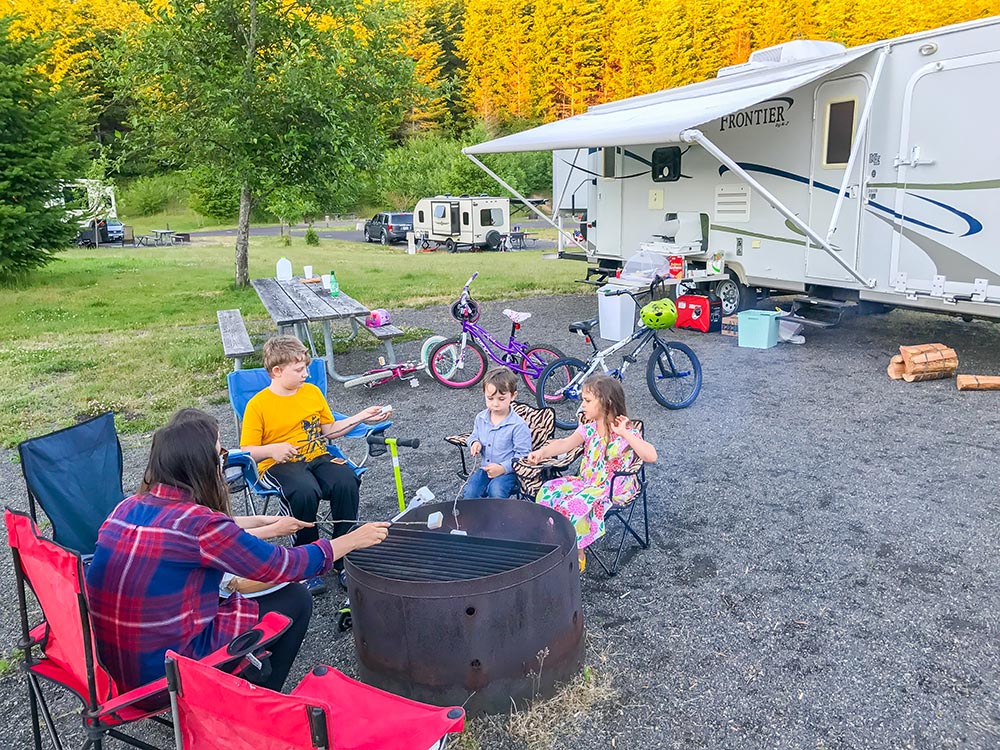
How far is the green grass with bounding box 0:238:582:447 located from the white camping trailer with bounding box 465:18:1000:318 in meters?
3.30

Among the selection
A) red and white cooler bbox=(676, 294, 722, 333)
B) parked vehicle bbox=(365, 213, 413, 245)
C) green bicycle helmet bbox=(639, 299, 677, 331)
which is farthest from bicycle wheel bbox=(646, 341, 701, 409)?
parked vehicle bbox=(365, 213, 413, 245)

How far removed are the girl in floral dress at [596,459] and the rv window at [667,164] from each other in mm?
6529

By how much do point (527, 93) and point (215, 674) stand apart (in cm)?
5015

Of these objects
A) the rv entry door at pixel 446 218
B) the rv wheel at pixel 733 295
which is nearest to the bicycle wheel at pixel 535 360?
the rv wheel at pixel 733 295

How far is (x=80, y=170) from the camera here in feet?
44.1

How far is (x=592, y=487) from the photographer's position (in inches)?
134

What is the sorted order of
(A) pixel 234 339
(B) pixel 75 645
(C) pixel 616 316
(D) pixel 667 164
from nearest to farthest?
(B) pixel 75 645 → (A) pixel 234 339 → (C) pixel 616 316 → (D) pixel 667 164

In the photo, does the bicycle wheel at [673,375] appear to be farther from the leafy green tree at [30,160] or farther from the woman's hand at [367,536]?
the leafy green tree at [30,160]

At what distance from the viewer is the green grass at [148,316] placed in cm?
625

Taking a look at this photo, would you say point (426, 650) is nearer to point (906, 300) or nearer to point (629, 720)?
point (629, 720)

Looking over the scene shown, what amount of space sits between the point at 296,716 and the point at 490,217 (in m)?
21.6

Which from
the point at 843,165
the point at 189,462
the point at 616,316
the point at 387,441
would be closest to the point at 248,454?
the point at 387,441

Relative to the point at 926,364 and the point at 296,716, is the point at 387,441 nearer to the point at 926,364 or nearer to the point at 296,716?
the point at 296,716

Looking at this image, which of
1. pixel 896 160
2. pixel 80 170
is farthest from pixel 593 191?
pixel 80 170
